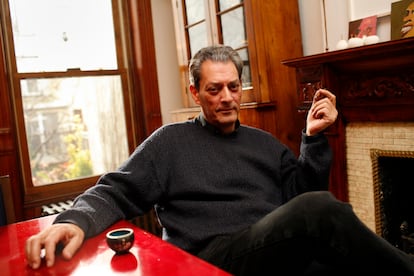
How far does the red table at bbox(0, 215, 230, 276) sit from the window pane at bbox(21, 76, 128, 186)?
2.07m

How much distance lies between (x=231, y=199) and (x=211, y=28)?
5.79ft

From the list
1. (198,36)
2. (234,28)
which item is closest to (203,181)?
(234,28)

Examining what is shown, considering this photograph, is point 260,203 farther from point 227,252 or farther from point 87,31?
point 87,31

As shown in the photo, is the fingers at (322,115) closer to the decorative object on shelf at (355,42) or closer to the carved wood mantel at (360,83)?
the carved wood mantel at (360,83)

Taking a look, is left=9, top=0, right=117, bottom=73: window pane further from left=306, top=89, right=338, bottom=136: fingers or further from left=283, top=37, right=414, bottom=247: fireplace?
left=306, top=89, right=338, bottom=136: fingers

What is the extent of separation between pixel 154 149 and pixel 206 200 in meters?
0.24

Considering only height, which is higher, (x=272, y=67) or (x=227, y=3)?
(x=227, y=3)

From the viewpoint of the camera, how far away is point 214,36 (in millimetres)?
2846

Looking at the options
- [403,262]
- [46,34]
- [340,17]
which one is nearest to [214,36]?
[340,17]

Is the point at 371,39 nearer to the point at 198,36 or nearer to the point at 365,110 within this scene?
the point at 365,110

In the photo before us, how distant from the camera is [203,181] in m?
1.36

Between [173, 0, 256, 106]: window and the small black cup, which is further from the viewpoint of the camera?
[173, 0, 256, 106]: window

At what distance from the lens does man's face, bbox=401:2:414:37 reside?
6.15 feet

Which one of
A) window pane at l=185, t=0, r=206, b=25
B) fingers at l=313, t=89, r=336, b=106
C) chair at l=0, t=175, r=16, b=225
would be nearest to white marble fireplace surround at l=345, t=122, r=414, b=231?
fingers at l=313, t=89, r=336, b=106
